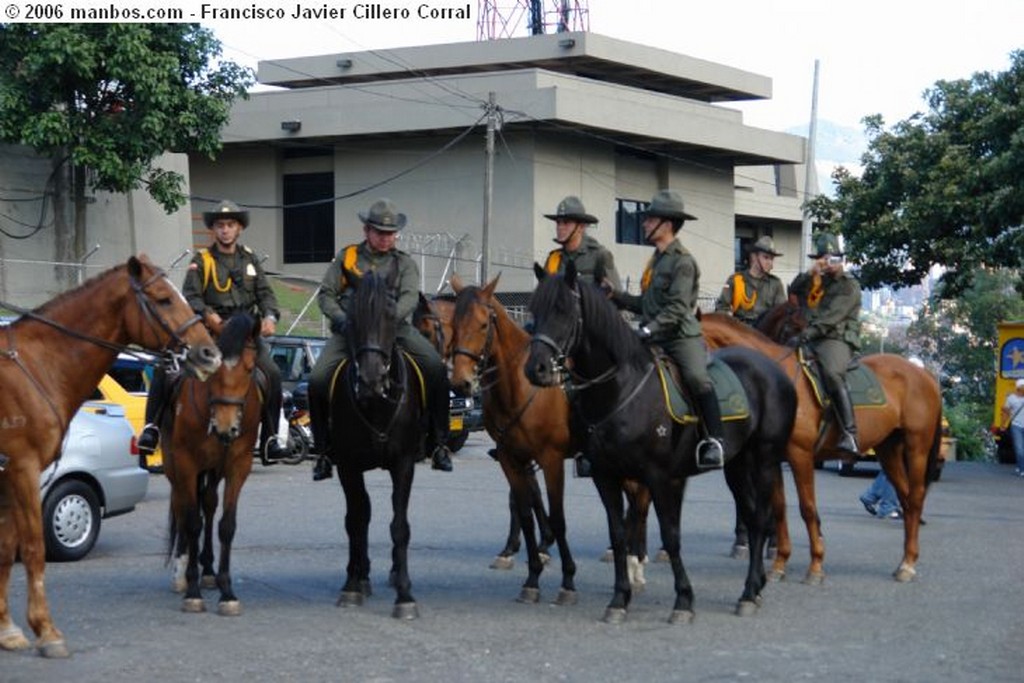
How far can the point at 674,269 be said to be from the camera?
1156 centimetres

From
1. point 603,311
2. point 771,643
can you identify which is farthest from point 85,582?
point 771,643

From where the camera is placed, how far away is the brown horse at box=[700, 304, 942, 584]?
13430 millimetres

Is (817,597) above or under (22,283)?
under

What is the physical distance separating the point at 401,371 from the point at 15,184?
28900 millimetres

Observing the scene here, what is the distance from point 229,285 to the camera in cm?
1218

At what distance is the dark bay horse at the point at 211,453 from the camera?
10867mm

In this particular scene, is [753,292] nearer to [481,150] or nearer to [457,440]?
[457,440]

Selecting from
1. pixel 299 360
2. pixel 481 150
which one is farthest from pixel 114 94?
pixel 481 150

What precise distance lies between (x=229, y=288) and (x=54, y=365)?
2477 millimetres

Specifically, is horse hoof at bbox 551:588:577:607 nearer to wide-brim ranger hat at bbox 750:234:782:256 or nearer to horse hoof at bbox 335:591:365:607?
horse hoof at bbox 335:591:365:607

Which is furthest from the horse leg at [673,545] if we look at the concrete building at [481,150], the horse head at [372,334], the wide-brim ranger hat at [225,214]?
the concrete building at [481,150]

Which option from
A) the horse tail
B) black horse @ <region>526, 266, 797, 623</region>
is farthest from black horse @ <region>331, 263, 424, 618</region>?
the horse tail

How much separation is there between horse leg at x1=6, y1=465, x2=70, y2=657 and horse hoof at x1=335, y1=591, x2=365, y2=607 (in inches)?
94.8

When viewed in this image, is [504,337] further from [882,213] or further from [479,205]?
[479,205]
